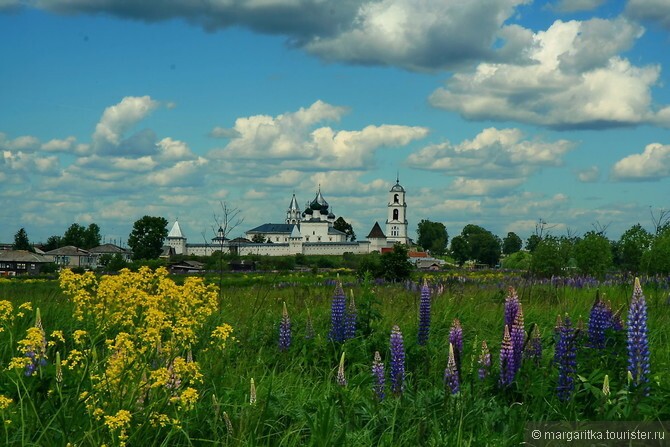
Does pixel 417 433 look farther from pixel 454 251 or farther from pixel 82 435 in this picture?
pixel 454 251

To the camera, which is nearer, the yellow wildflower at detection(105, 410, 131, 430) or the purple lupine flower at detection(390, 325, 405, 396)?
the yellow wildflower at detection(105, 410, 131, 430)

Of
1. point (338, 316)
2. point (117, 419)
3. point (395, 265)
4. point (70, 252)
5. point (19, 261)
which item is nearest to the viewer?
point (117, 419)

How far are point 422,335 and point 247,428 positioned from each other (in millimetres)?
2991

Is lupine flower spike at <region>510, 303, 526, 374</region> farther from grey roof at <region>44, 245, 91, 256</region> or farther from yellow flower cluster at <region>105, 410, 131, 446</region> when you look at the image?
grey roof at <region>44, 245, 91, 256</region>

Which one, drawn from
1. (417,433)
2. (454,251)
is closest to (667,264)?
(417,433)

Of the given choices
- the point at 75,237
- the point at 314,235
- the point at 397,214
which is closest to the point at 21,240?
the point at 75,237

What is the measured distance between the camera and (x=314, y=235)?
564 feet

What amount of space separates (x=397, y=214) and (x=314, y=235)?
30.7 m

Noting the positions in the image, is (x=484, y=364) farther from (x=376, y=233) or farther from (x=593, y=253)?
(x=376, y=233)

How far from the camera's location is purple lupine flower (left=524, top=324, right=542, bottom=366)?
586 centimetres

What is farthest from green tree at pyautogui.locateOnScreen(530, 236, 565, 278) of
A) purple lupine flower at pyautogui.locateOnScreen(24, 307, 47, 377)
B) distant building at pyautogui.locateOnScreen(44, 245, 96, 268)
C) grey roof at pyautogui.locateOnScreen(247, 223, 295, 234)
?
grey roof at pyautogui.locateOnScreen(247, 223, 295, 234)

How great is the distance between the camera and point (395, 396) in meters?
5.58

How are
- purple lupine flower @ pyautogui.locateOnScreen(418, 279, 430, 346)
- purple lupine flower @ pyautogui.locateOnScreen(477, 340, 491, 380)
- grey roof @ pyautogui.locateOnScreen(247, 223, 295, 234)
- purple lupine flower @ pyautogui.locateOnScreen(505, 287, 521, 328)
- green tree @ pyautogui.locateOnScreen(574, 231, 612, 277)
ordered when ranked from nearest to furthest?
1. purple lupine flower @ pyautogui.locateOnScreen(477, 340, 491, 380)
2. purple lupine flower @ pyautogui.locateOnScreen(505, 287, 521, 328)
3. purple lupine flower @ pyautogui.locateOnScreen(418, 279, 430, 346)
4. green tree @ pyautogui.locateOnScreen(574, 231, 612, 277)
5. grey roof @ pyautogui.locateOnScreen(247, 223, 295, 234)

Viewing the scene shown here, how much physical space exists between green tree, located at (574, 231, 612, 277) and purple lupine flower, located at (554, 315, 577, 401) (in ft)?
56.1
